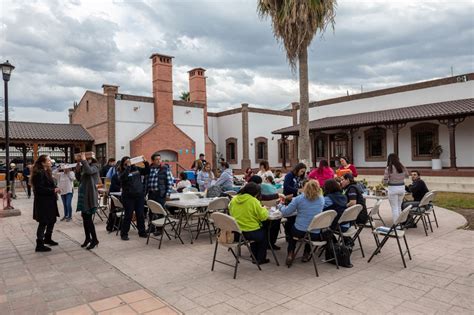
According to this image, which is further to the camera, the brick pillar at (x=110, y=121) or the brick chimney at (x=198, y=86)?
the brick chimney at (x=198, y=86)

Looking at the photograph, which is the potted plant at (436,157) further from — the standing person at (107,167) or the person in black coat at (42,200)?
the person in black coat at (42,200)

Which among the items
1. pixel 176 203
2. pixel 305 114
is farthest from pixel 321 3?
pixel 176 203

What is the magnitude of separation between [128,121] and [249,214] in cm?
1952

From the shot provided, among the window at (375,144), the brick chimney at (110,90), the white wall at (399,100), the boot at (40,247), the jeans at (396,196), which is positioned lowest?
the boot at (40,247)

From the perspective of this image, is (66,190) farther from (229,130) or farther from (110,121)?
(229,130)

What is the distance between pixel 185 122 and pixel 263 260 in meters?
20.9

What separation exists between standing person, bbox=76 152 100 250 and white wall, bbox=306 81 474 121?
19.1 m

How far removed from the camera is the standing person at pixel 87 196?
5727 mm

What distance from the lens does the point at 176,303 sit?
3.53 m

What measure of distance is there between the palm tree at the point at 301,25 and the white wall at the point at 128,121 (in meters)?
14.2

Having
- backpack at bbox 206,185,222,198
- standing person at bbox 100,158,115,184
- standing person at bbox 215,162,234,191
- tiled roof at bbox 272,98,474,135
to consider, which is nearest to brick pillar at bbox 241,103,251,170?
tiled roof at bbox 272,98,474,135

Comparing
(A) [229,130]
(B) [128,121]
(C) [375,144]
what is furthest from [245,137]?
(C) [375,144]

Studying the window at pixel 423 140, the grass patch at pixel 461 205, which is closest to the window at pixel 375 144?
the window at pixel 423 140

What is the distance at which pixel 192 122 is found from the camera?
82.8 feet
